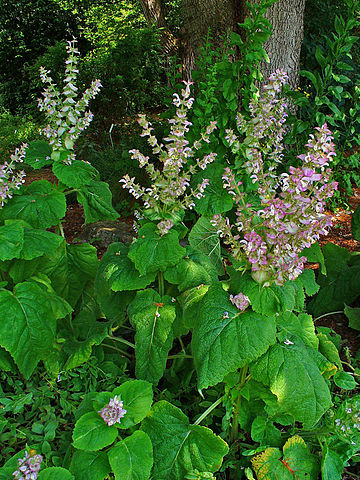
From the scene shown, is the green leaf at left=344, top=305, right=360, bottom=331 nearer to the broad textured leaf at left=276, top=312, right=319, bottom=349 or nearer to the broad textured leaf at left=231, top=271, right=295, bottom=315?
the broad textured leaf at left=276, top=312, right=319, bottom=349

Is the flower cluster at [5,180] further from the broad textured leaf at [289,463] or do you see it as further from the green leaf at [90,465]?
the broad textured leaf at [289,463]

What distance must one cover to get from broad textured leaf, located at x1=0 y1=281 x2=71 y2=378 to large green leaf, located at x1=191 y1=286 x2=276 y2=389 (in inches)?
28.7

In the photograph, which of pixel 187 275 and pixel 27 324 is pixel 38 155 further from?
pixel 187 275

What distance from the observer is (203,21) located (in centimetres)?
427

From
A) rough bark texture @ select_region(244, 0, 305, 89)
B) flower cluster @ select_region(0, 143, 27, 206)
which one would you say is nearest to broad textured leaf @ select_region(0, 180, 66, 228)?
flower cluster @ select_region(0, 143, 27, 206)

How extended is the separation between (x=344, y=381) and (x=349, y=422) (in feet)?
0.72

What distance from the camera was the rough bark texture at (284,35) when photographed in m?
3.99

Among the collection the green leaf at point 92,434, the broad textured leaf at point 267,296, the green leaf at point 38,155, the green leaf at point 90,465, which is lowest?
the green leaf at point 90,465

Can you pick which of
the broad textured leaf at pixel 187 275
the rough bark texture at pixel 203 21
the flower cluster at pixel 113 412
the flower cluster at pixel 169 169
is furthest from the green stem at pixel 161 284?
the rough bark texture at pixel 203 21

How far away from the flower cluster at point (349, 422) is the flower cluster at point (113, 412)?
1.04 m

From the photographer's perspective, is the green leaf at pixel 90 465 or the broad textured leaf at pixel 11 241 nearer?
the green leaf at pixel 90 465

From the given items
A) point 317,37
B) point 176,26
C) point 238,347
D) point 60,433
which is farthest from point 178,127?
point 317,37

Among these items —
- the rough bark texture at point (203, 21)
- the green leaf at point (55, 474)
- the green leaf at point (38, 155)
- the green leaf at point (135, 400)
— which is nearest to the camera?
the green leaf at point (55, 474)

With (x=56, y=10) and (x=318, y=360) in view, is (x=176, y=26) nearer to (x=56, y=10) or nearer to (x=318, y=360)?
(x=318, y=360)
